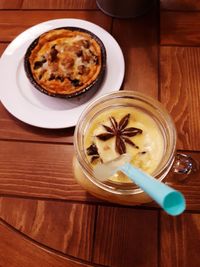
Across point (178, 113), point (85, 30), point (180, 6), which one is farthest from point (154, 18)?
point (178, 113)

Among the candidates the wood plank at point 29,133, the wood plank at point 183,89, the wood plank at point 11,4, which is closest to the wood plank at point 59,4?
the wood plank at point 11,4

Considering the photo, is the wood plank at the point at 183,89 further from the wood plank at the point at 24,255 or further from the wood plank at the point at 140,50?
the wood plank at the point at 24,255

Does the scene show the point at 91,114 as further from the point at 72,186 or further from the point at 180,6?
the point at 180,6

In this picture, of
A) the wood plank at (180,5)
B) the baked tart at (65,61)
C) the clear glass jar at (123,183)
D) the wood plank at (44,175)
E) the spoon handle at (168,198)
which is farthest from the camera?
the wood plank at (180,5)

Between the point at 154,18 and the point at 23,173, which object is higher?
the point at 154,18

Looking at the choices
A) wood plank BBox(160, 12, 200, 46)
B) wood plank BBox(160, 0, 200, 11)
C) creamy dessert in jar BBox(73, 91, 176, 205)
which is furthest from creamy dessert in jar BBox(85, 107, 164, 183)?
wood plank BBox(160, 0, 200, 11)

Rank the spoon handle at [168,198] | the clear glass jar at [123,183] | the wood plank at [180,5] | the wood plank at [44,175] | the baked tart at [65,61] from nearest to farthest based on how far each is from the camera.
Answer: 1. the spoon handle at [168,198]
2. the clear glass jar at [123,183]
3. the wood plank at [44,175]
4. the baked tart at [65,61]
5. the wood plank at [180,5]
